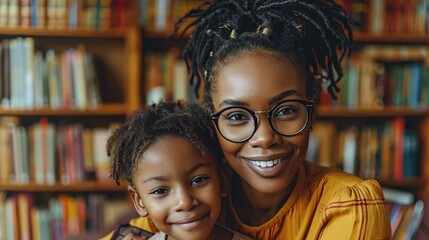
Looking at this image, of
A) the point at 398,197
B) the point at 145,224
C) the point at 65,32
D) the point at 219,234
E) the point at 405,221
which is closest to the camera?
the point at 219,234

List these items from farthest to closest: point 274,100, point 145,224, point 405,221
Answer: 1. point 405,221
2. point 145,224
3. point 274,100

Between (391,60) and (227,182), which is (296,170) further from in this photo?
(391,60)

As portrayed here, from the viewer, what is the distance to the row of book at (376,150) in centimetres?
311

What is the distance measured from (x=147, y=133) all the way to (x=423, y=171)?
7.79 feet

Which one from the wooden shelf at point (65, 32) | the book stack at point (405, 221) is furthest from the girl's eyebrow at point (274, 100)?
the wooden shelf at point (65, 32)

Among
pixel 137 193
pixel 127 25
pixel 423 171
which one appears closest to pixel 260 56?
pixel 137 193

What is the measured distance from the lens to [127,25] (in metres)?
2.89

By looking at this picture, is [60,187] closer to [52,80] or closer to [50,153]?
[50,153]

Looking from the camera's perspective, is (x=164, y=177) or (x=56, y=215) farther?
(x=56, y=215)

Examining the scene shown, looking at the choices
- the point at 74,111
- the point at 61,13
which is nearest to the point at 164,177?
the point at 74,111

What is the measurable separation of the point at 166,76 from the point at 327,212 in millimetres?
1942

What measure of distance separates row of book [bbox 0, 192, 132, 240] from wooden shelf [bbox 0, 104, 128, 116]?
17.7 inches

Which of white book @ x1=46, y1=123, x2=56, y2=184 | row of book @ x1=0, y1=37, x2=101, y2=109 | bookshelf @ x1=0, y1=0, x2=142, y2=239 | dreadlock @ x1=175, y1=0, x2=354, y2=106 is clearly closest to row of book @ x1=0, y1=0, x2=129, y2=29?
bookshelf @ x1=0, y1=0, x2=142, y2=239

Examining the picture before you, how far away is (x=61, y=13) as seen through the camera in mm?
2826
